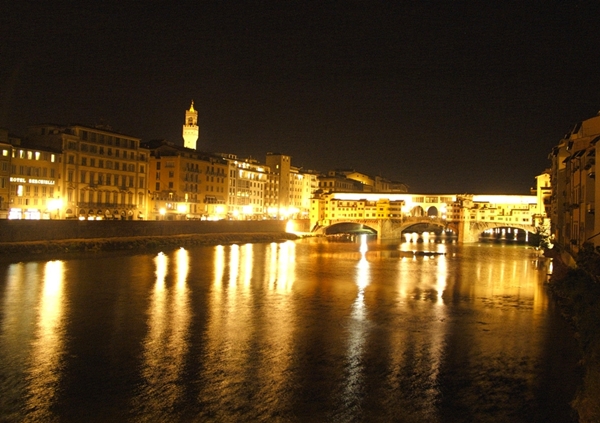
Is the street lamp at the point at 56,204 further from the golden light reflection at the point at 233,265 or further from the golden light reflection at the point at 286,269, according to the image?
the golden light reflection at the point at 286,269

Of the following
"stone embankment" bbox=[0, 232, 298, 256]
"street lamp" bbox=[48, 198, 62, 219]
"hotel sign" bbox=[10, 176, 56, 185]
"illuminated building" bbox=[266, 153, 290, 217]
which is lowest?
"stone embankment" bbox=[0, 232, 298, 256]

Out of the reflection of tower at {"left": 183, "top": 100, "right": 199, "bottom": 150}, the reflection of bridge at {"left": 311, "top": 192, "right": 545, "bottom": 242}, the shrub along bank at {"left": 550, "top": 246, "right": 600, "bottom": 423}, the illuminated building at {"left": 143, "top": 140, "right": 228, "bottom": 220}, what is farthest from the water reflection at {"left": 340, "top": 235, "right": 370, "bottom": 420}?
the reflection of tower at {"left": 183, "top": 100, "right": 199, "bottom": 150}

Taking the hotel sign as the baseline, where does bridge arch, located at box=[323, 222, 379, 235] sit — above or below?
below

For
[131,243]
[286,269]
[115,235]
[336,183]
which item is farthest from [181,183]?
[336,183]

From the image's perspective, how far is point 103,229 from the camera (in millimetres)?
34906

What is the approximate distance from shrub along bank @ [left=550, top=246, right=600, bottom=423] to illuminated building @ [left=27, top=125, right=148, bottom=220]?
31594 mm

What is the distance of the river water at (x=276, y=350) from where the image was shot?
28.7 ft

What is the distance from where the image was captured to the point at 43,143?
4081cm

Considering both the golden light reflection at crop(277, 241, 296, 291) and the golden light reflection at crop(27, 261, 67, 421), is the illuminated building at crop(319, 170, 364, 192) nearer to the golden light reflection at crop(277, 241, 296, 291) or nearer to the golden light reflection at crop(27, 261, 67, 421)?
the golden light reflection at crop(277, 241, 296, 291)

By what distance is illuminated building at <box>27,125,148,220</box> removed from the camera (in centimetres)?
4056

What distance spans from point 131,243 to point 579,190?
2444 cm

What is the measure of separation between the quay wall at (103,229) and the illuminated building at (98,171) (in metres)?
5.41

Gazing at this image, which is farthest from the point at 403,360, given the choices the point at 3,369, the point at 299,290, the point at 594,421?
the point at 299,290

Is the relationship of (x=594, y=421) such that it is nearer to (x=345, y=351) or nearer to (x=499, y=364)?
(x=499, y=364)
